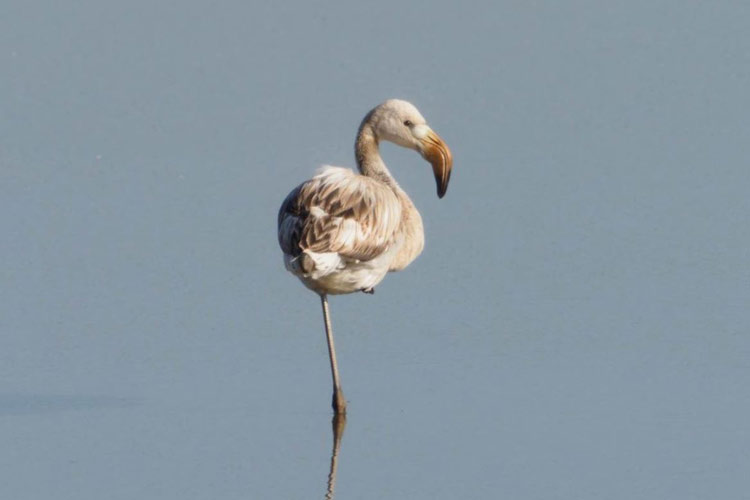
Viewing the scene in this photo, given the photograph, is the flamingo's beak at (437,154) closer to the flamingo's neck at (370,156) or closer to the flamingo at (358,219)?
the flamingo at (358,219)

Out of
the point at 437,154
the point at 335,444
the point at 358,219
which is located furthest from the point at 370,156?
the point at 335,444

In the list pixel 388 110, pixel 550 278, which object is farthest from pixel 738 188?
pixel 388 110

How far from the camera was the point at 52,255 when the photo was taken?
10.3 metres

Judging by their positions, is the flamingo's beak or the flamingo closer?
the flamingo

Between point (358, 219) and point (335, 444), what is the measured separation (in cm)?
118

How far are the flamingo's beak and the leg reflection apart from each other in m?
1.62

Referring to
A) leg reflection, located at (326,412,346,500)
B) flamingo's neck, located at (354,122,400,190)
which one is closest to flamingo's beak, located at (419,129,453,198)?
flamingo's neck, located at (354,122,400,190)

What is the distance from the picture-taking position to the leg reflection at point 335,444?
7.22m

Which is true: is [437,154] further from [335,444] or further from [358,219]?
[335,444]

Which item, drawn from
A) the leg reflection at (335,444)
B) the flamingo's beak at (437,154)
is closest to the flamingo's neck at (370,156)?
the flamingo's beak at (437,154)

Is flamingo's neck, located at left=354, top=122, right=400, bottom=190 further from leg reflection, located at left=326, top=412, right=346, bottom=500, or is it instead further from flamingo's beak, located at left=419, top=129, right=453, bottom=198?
leg reflection, located at left=326, top=412, right=346, bottom=500

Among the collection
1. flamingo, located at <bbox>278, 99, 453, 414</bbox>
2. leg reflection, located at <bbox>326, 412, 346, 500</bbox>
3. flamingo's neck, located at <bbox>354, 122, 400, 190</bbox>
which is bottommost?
leg reflection, located at <bbox>326, 412, 346, 500</bbox>

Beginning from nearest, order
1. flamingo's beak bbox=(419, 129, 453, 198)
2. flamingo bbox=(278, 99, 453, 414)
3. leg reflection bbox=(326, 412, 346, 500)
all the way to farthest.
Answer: leg reflection bbox=(326, 412, 346, 500)
flamingo bbox=(278, 99, 453, 414)
flamingo's beak bbox=(419, 129, 453, 198)

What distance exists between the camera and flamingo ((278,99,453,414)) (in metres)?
8.12
